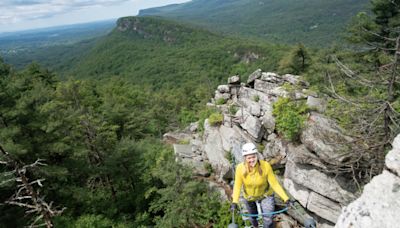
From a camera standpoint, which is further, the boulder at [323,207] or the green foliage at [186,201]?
the green foliage at [186,201]

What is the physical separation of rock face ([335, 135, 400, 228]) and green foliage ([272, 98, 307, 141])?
6.14 meters

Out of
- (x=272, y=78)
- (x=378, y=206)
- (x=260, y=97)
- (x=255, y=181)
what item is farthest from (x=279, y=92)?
(x=378, y=206)

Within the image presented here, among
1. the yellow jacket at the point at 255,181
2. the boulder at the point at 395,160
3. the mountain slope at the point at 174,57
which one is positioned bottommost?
the mountain slope at the point at 174,57

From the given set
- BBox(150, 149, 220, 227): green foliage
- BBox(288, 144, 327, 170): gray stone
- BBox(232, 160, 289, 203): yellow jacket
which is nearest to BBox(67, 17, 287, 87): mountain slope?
BBox(150, 149, 220, 227): green foliage

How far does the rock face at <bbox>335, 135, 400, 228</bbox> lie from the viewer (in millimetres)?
3154

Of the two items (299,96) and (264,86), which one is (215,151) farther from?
(264,86)

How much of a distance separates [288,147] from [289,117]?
113 cm

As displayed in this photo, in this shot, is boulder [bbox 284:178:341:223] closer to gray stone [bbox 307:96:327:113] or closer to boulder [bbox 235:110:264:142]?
boulder [bbox 235:110:264:142]

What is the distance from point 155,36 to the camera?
551 feet

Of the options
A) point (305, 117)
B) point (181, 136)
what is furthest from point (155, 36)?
point (305, 117)

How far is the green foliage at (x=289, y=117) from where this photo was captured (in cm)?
988

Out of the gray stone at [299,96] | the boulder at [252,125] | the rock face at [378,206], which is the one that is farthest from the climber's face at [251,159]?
the gray stone at [299,96]

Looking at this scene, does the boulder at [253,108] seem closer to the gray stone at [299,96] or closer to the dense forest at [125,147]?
the gray stone at [299,96]

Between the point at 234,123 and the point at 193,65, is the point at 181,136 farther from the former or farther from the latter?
the point at 193,65
